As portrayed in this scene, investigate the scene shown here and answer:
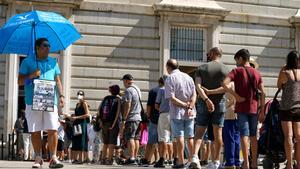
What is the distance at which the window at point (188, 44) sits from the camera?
22.4 meters

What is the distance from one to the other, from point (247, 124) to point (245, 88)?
1.95ft

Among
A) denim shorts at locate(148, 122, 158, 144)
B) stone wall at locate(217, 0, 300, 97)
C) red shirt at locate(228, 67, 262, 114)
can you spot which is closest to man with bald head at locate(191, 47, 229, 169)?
red shirt at locate(228, 67, 262, 114)

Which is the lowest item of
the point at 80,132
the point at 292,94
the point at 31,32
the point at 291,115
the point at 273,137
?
the point at 273,137

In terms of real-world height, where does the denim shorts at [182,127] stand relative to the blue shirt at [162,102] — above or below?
below

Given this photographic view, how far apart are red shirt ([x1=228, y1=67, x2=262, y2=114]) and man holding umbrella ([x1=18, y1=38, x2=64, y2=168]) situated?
2.98m

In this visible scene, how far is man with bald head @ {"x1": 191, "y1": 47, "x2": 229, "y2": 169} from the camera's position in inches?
469

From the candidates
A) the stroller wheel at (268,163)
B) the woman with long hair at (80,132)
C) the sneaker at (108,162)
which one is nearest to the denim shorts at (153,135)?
the sneaker at (108,162)

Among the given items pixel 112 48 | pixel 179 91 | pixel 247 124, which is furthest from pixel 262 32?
pixel 247 124

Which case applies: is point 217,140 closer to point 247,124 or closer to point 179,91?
point 247,124

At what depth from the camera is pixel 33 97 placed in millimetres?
11125

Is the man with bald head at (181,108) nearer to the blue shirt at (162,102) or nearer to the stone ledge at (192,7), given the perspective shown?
the blue shirt at (162,102)

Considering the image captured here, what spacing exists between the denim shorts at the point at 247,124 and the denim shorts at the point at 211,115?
82 centimetres

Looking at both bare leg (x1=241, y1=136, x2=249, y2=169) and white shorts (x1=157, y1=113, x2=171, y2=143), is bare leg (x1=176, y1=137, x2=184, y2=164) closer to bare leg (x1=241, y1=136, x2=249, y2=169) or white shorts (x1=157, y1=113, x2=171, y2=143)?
bare leg (x1=241, y1=136, x2=249, y2=169)

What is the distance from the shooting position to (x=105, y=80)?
69.9ft
